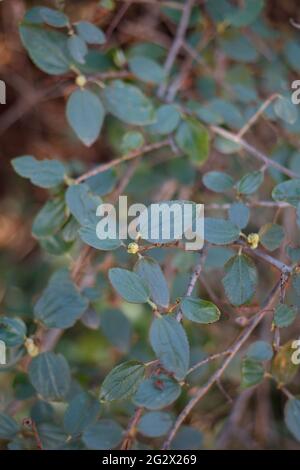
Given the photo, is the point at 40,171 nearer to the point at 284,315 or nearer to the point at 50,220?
the point at 50,220

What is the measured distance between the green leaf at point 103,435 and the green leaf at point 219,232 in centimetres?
35

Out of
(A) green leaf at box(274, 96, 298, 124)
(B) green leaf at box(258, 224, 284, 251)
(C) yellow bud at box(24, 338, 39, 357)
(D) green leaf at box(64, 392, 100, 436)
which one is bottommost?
(D) green leaf at box(64, 392, 100, 436)

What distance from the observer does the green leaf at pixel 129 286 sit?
27.9 inches

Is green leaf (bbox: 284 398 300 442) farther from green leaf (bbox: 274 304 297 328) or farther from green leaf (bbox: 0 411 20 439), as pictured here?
green leaf (bbox: 0 411 20 439)

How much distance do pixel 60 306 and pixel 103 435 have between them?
205mm

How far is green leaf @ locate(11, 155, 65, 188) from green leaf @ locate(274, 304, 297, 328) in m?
0.41

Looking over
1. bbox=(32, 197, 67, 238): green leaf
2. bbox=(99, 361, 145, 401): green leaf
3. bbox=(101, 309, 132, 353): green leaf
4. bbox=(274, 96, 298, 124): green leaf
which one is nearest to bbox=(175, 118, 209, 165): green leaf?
bbox=(274, 96, 298, 124): green leaf

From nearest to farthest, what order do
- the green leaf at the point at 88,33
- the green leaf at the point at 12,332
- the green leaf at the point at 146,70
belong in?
the green leaf at the point at 12,332
the green leaf at the point at 88,33
the green leaf at the point at 146,70

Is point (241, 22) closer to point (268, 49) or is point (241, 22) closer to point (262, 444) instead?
point (268, 49)

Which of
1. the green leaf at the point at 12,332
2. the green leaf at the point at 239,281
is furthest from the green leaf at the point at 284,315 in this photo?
the green leaf at the point at 12,332

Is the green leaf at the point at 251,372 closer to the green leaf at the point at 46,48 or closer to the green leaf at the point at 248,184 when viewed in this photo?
the green leaf at the point at 248,184

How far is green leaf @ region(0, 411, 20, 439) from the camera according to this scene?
837 mm

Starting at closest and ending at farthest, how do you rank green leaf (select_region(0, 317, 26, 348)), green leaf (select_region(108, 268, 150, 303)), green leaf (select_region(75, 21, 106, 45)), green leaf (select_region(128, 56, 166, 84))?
green leaf (select_region(108, 268, 150, 303))
green leaf (select_region(0, 317, 26, 348))
green leaf (select_region(75, 21, 106, 45))
green leaf (select_region(128, 56, 166, 84))

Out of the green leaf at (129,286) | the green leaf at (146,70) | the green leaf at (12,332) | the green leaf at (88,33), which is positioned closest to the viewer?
the green leaf at (129,286)
